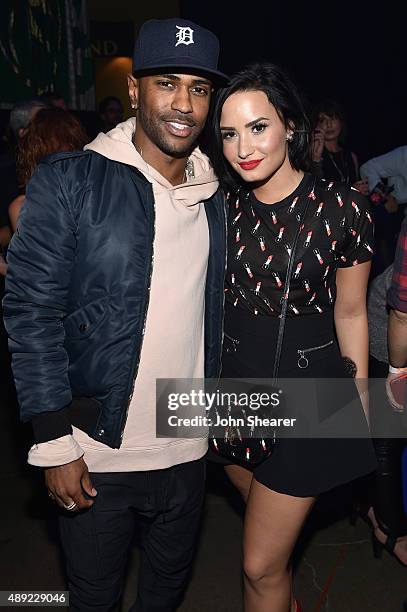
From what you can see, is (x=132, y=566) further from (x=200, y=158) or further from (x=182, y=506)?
(x=200, y=158)

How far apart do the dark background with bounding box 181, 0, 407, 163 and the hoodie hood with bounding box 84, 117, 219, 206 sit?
8.79 meters

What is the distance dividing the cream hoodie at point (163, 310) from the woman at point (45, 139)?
4.05ft

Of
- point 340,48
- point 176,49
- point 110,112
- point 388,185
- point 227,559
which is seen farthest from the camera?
point 340,48

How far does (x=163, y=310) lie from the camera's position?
6.68ft

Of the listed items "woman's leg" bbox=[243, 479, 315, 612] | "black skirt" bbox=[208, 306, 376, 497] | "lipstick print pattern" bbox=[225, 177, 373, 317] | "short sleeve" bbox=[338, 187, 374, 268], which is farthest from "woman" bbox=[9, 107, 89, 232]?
"woman's leg" bbox=[243, 479, 315, 612]

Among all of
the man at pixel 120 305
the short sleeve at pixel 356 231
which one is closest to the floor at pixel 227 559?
the man at pixel 120 305

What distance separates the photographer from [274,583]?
2.29 meters

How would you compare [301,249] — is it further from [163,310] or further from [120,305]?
[120,305]

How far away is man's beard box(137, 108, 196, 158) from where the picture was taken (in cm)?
206

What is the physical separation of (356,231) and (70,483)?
1233mm

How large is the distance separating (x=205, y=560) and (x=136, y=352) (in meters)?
1.67

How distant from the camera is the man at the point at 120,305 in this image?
191 centimetres

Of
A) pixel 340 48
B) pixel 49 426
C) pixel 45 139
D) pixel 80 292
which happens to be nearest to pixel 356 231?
pixel 80 292

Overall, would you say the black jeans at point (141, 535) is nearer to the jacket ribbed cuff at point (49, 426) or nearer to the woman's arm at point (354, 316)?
the jacket ribbed cuff at point (49, 426)
